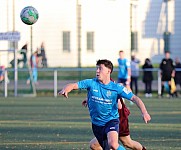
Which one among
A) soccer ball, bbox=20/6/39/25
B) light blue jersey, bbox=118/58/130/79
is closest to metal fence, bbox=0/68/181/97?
light blue jersey, bbox=118/58/130/79

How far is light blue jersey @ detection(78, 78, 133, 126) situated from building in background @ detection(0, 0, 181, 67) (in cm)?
2316

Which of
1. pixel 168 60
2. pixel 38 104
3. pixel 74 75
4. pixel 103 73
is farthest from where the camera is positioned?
pixel 74 75

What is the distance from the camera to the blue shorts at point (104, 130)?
1065 centimetres

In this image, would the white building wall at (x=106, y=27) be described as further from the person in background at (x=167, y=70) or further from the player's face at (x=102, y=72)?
the player's face at (x=102, y=72)

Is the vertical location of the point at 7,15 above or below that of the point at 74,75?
above

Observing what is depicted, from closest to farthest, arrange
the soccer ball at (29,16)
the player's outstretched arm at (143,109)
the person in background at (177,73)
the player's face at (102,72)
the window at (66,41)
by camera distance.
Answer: the player's outstretched arm at (143,109) → the player's face at (102,72) → the soccer ball at (29,16) → the person in background at (177,73) → the window at (66,41)

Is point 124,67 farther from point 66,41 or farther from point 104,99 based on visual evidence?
point 104,99

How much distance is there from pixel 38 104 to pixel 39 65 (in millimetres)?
8190

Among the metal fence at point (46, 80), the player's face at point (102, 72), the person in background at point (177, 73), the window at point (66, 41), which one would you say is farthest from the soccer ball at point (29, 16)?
the window at point (66, 41)

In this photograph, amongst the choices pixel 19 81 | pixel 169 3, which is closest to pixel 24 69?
pixel 19 81

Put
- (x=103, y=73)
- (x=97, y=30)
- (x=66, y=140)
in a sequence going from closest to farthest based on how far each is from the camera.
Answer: (x=103, y=73) → (x=66, y=140) → (x=97, y=30)

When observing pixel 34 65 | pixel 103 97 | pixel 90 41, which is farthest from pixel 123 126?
pixel 90 41

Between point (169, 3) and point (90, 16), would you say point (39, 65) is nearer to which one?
point (90, 16)

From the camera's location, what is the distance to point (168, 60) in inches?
1191
